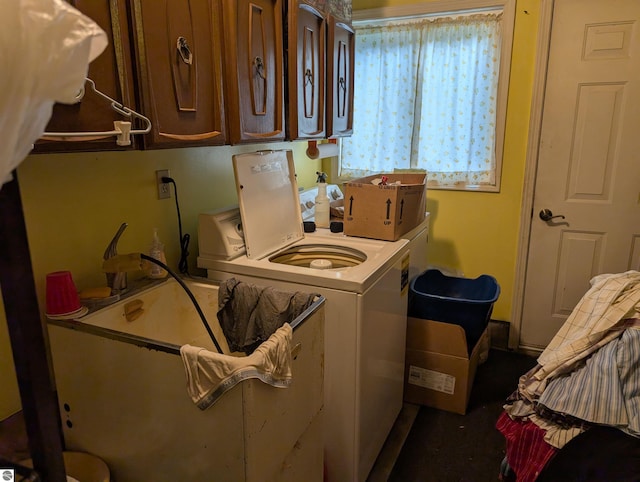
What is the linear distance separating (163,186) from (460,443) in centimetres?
186

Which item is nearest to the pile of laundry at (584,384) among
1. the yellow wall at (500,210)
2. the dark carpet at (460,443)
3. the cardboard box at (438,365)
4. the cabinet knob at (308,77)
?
the dark carpet at (460,443)

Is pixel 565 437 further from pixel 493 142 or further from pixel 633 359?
pixel 493 142

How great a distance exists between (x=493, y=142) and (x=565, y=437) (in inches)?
74.7

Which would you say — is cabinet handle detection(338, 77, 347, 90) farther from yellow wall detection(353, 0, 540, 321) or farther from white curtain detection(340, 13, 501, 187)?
yellow wall detection(353, 0, 540, 321)

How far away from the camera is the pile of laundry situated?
1.43 meters

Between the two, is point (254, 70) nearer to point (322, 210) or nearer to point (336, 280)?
point (336, 280)

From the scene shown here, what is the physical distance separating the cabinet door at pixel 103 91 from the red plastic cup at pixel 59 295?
0.45 m

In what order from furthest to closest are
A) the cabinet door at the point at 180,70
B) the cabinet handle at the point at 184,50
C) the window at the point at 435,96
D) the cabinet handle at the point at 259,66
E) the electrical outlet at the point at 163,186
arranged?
1. the window at the point at 435,96
2. the electrical outlet at the point at 163,186
3. the cabinet handle at the point at 259,66
4. the cabinet handle at the point at 184,50
5. the cabinet door at the point at 180,70

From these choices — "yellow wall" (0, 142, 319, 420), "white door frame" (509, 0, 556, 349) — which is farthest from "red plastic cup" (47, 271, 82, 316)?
"white door frame" (509, 0, 556, 349)

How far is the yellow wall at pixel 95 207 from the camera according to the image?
51.7 inches

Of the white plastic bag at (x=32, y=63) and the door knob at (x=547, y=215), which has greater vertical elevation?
the white plastic bag at (x=32, y=63)

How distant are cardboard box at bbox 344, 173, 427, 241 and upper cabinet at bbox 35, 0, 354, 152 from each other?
37 cm

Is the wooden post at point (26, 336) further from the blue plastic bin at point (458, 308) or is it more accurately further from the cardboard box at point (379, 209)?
the blue plastic bin at point (458, 308)

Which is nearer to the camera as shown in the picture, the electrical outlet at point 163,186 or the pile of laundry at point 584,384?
the pile of laundry at point 584,384
